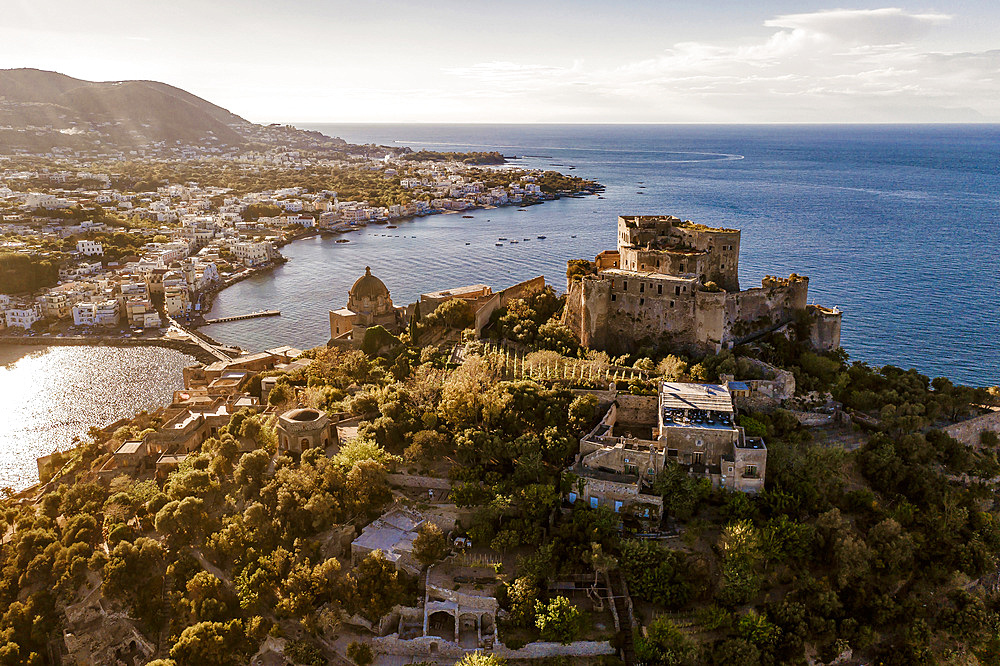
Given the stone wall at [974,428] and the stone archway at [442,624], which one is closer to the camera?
the stone archway at [442,624]

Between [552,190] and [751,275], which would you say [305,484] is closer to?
[751,275]

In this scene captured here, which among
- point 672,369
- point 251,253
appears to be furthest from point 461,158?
point 672,369

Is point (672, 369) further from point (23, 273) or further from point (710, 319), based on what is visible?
point (23, 273)

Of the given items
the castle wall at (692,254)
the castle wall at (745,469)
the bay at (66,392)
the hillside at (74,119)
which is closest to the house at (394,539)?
the castle wall at (745,469)

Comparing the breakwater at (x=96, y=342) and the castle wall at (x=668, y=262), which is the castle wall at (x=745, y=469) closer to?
the castle wall at (x=668, y=262)

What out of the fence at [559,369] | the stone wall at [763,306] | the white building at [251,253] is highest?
the stone wall at [763,306]

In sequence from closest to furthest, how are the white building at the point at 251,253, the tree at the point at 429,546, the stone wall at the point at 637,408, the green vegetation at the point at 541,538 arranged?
the green vegetation at the point at 541,538 < the tree at the point at 429,546 < the stone wall at the point at 637,408 < the white building at the point at 251,253

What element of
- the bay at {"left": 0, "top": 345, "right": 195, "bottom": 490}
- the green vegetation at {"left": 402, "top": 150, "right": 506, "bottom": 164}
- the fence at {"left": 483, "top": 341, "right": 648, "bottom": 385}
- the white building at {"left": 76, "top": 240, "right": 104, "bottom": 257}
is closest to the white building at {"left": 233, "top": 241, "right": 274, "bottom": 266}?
the white building at {"left": 76, "top": 240, "right": 104, "bottom": 257}

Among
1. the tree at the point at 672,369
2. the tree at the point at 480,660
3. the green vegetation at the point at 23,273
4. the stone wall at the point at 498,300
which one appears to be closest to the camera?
the tree at the point at 480,660
